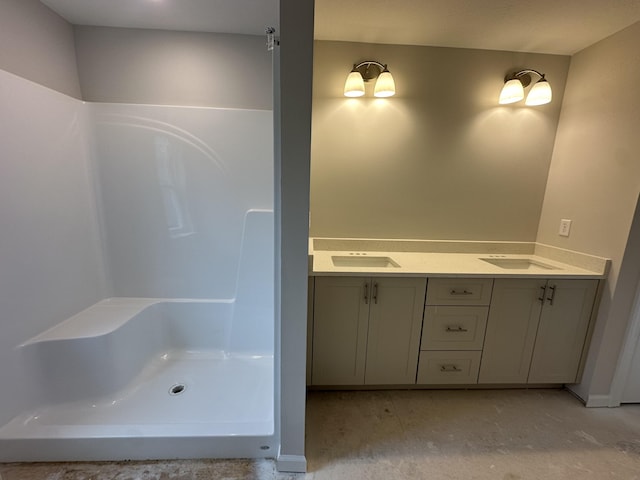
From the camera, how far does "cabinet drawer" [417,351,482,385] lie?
5.96ft

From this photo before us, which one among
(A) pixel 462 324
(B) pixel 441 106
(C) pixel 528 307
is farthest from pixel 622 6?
(A) pixel 462 324

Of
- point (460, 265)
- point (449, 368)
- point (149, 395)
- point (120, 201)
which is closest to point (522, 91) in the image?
point (460, 265)

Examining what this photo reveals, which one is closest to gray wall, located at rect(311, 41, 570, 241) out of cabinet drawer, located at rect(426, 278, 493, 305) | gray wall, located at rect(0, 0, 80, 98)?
cabinet drawer, located at rect(426, 278, 493, 305)

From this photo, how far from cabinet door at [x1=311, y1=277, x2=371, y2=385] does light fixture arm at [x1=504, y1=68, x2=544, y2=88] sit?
5.88 ft

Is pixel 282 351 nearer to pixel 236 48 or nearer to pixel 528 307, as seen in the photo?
pixel 528 307

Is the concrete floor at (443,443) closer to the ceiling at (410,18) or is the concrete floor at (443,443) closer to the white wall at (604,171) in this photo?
the white wall at (604,171)

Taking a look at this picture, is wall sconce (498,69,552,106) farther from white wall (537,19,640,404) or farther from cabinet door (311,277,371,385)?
cabinet door (311,277,371,385)

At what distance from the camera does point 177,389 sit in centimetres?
178

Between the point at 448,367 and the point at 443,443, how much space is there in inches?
17.7

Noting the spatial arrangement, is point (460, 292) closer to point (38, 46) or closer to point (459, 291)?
point (459, 291)

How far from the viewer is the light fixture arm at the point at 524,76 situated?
1.96 m

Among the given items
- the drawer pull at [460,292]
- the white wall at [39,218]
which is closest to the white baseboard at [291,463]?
the drawer pull at [460,292]

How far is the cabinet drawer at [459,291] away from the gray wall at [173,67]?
5.49ft

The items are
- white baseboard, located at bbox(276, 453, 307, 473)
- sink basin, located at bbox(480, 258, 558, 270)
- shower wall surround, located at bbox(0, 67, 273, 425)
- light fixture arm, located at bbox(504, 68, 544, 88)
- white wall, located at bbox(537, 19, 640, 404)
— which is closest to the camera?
white baseboard, located at bbox(276, 453, 307, 473)
